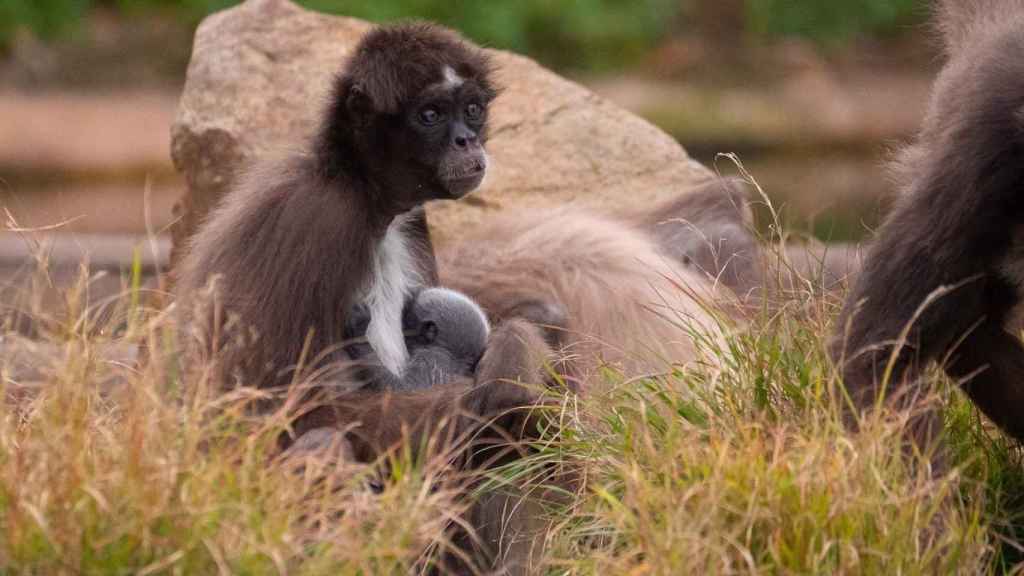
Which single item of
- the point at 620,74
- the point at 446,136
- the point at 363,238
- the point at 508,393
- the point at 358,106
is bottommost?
the point at 620,74

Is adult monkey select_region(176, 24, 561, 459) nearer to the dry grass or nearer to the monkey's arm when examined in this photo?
the monkey's arm

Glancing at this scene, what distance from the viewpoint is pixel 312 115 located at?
25.9 feet

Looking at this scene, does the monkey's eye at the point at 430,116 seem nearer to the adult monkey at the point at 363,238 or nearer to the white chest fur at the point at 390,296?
the adult monkey at the point at 363,238

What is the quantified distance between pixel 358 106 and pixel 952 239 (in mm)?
2177

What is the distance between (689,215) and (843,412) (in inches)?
116

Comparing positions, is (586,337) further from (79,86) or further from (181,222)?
(79,86)

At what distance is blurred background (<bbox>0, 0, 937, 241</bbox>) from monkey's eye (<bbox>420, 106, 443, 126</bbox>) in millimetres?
11740

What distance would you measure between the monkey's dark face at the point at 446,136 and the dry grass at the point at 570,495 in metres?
1.06

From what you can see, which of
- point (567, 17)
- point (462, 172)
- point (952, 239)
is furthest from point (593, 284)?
point (567, 17)

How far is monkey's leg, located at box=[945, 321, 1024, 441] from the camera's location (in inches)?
196

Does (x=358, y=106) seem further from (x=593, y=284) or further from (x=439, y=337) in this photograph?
(x=593, y=284)

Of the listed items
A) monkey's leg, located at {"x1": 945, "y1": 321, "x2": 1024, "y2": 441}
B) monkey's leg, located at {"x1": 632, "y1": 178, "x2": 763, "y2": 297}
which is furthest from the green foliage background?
monkey's leg, located at {"x1": 945, "y1": 321, "x2": 1024, "y2": 441}

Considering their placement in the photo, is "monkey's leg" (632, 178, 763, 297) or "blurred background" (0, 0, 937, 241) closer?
"monkey's leg" (632, 178, 763, 297)

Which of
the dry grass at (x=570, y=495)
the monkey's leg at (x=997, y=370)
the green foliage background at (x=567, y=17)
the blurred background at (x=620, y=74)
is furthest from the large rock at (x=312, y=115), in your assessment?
the green foliage background at (x=567, y=17)
